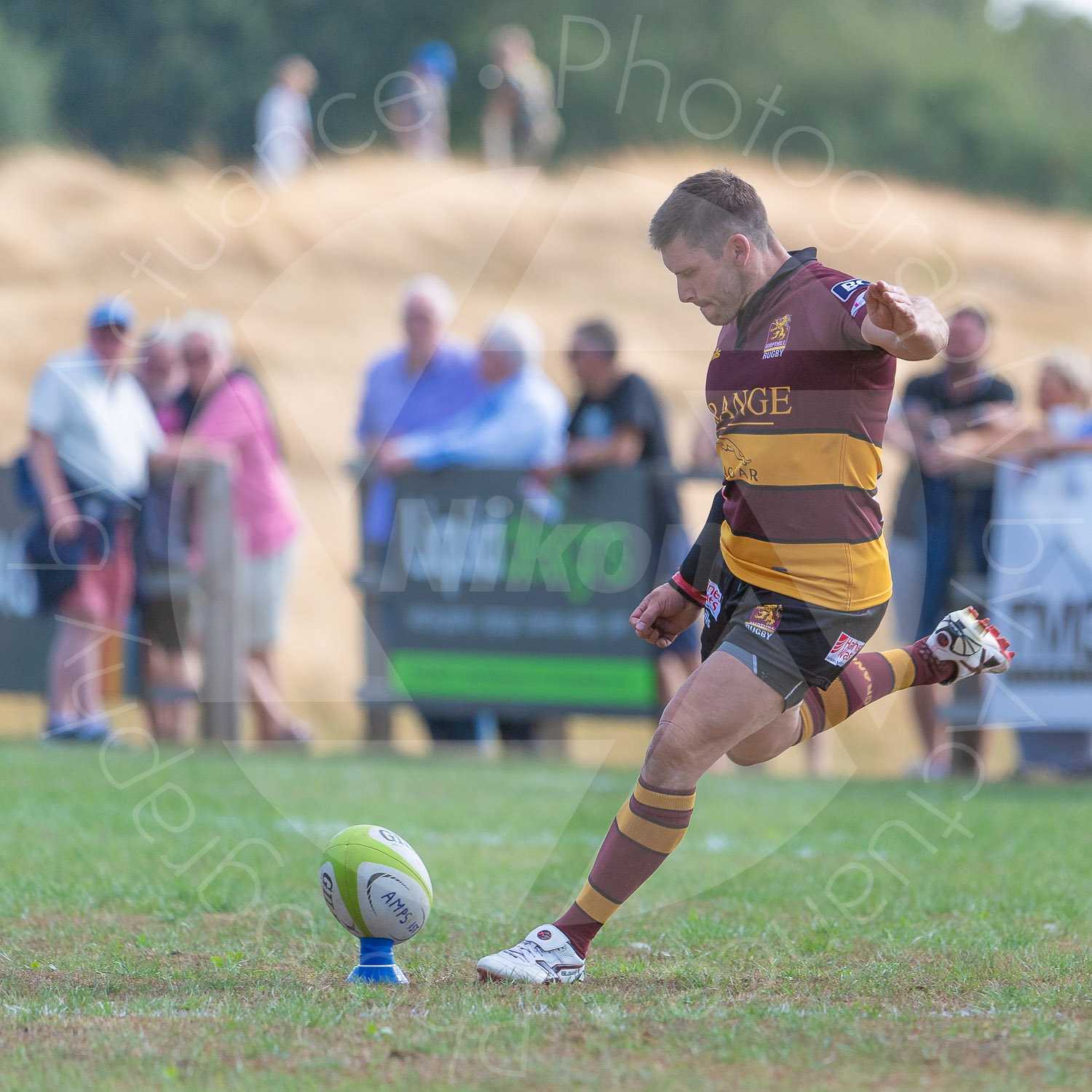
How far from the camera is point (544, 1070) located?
308 centimetres

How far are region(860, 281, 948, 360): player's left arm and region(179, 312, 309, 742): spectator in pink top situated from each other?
734 centimetres

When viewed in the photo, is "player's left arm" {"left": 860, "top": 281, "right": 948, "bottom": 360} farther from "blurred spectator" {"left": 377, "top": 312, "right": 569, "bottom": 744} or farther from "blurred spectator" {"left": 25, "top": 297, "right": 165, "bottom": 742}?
"blurred spectator" {"left": 25, "top": 297, "right": 165, "bottom": 742}

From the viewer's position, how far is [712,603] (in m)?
4.38

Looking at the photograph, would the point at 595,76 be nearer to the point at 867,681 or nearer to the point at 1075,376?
the point at 1075,376

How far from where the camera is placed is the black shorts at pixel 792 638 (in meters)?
4.02

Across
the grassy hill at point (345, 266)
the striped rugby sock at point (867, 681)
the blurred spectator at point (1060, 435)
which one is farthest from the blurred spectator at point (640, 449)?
the grassy hill at point (345, 266)

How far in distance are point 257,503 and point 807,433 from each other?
24.0 ft

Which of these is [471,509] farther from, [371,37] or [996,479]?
[371,37]

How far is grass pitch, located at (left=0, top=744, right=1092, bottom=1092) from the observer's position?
3.17m

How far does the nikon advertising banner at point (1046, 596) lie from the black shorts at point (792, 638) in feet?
17.8

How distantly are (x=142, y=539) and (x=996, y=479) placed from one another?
19.2 feet

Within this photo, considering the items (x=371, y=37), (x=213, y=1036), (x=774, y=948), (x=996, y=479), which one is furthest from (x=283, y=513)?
(x=371, y=37)

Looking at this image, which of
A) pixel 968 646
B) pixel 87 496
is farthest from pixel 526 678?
pixel 968 646

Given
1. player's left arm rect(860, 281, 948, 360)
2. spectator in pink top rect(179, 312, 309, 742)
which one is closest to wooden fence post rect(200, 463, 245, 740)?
spectator in pink top rect(179, 312, 309, 742)
